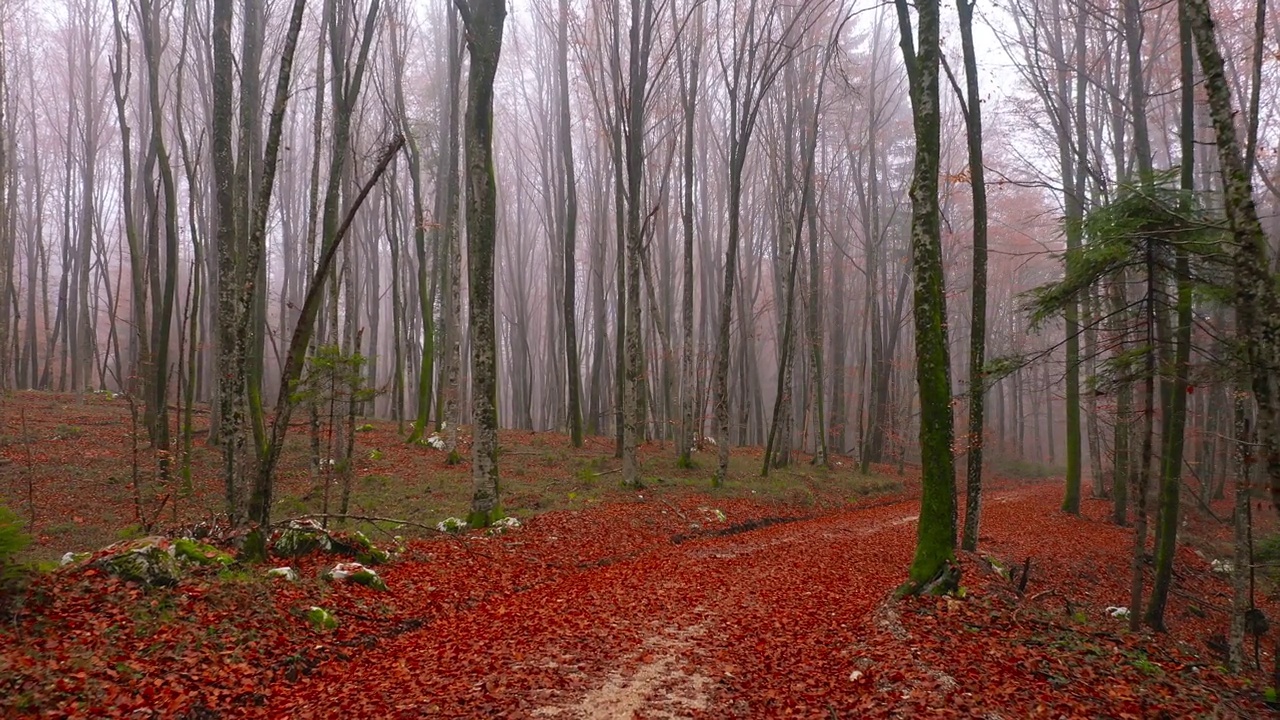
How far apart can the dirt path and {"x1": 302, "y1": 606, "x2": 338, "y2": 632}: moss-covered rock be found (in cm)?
57

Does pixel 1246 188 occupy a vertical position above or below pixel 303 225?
below

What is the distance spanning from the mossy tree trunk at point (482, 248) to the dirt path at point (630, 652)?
102 inches

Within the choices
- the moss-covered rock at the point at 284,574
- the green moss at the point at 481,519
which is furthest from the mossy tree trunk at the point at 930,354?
the moss-covered rock at the point at 284,574

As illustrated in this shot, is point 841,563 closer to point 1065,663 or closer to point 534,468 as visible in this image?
point 1065,663

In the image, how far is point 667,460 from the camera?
20266mm

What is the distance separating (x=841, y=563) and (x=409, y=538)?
6.89 m

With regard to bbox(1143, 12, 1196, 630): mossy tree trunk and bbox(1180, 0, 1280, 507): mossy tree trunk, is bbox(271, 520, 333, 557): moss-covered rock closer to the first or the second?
bbox(1180, 0, 1280, 507): mossy tree trunk

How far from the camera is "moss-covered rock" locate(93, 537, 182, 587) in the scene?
20.0 ft

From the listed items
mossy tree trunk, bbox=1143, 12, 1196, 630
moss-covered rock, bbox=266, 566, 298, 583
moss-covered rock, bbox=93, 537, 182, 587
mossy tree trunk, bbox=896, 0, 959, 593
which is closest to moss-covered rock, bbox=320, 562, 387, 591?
moss-covered rock, bbox=266, 566, 298, 583

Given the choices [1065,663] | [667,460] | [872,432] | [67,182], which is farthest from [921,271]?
[67,182]

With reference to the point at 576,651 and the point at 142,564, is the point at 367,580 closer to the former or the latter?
the point at 142,564

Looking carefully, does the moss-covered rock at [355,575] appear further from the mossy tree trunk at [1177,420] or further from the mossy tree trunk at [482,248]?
the mossy tree trunk at [1177,420]

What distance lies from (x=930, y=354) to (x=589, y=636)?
4.84 metres

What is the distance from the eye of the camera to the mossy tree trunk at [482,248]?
35.6 feet
